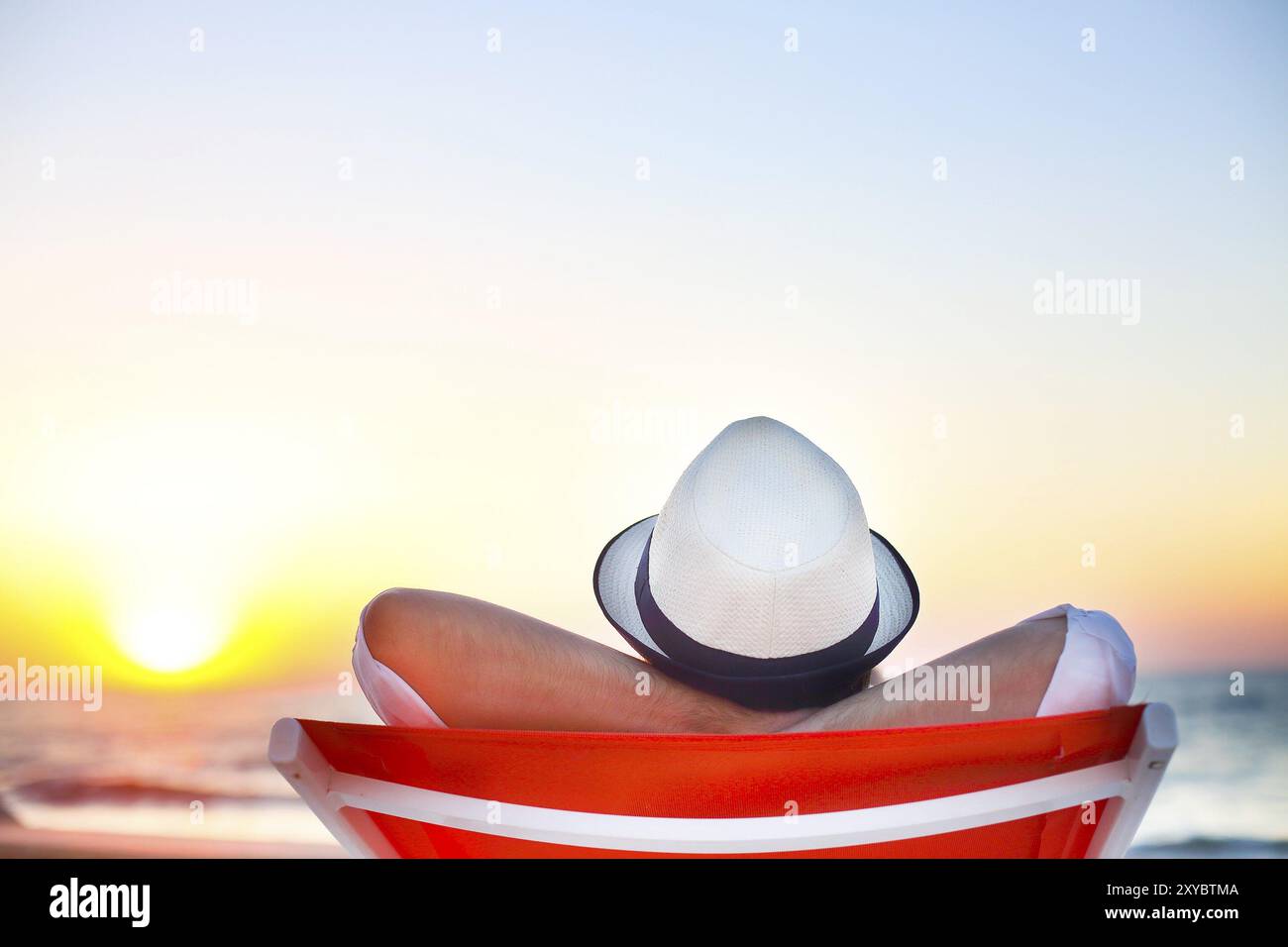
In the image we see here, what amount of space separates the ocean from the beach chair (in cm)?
504

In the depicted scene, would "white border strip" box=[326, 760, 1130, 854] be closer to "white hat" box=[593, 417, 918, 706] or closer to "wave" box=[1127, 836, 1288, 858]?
"white hat" box=[593, 417, 918, 706]

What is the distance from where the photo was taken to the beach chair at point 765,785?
3.60 feet

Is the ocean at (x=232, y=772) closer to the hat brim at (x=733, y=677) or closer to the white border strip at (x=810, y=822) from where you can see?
the hat brim at (x=733, y=677)

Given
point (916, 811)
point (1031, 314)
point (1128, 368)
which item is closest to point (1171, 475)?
point (1128, 368)

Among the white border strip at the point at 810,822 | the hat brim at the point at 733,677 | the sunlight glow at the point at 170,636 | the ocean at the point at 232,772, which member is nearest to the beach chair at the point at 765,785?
the white border strip at the point at 810,822

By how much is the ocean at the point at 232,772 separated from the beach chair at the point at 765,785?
16.5ft

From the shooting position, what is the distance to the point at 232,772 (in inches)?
271

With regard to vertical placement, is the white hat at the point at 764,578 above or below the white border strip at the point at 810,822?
above

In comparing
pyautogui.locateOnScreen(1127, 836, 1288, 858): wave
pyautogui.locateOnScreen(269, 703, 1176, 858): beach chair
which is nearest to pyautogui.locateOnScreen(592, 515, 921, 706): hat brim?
pyautogui.locateOnScreen(269, 703, 1176, 858): beach chair

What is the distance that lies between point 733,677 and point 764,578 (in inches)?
5.9

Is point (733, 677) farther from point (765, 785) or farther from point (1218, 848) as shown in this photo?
point (1218, 848)

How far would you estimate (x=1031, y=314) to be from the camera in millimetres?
7086

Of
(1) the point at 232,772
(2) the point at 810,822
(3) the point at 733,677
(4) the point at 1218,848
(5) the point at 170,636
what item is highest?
(3) the point at 733,677

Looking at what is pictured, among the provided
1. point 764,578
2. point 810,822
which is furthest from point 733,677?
point 810,822
